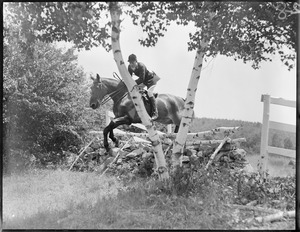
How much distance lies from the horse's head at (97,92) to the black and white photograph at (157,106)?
12 millimetres

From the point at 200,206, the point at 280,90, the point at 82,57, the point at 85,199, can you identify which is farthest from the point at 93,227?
the point at 280,90

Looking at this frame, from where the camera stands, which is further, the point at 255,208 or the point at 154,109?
the point at 154,109

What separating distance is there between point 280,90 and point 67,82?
2.48 metres

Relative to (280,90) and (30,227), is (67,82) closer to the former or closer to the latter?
(30,227)

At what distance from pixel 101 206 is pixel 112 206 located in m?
0.12

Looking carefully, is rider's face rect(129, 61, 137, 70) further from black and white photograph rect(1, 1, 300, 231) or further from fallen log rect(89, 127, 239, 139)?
fallen log rect(89, 127, 239, 139)

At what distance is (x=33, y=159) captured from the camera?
4609 mm

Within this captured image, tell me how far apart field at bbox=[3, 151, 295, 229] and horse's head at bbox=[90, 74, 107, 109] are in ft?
3.00

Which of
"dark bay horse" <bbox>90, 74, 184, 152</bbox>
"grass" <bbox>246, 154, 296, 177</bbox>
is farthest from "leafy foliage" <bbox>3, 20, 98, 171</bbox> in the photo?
"grass" <bbox>246, 154, 296, 177</bbox>

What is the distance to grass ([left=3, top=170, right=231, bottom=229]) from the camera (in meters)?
3.91

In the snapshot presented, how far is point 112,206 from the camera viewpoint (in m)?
4.07

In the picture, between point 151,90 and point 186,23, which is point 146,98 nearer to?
point 151,90

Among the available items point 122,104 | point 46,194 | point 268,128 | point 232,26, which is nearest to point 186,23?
point 232,26

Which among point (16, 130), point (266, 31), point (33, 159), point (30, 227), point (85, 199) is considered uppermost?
point (266, 31)
